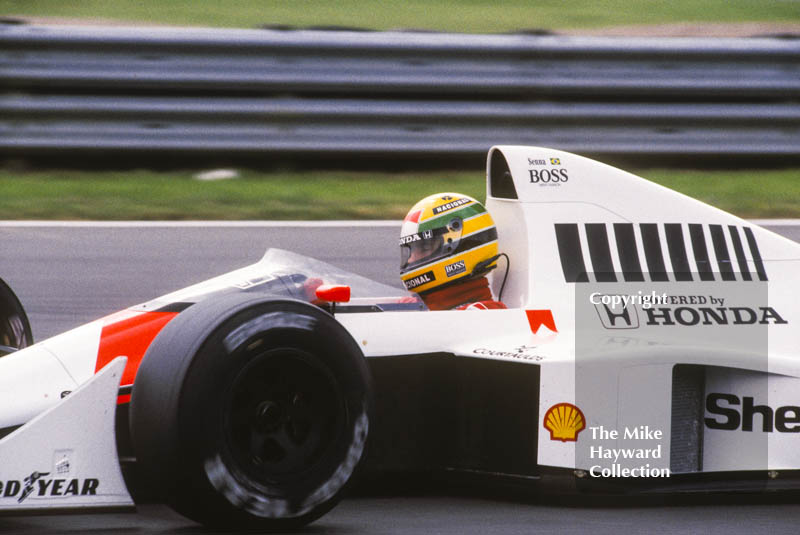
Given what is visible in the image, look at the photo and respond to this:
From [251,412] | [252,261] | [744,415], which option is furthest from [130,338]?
[252,261]

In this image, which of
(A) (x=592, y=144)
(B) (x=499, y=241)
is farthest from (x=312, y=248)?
(B) (x=499, y=241)

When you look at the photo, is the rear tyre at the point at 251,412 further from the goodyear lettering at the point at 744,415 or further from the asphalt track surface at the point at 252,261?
the goodyear lettering at the point at 744,415

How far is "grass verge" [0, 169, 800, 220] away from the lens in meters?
8.08

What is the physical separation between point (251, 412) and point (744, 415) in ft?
5.29

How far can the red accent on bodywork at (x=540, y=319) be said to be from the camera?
4098 millimetres

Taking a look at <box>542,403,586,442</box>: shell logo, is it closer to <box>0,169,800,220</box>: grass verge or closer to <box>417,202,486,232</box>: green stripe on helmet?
<box>417,202,486,232</box>: green stripe on helmet

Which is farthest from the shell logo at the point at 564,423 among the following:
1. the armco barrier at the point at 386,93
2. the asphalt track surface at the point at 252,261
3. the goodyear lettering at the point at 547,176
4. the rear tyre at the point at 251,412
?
the armco barrier at the point at 386,93

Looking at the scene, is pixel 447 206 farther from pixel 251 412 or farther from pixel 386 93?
A: pixel 386 93

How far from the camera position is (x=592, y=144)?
28.7ft

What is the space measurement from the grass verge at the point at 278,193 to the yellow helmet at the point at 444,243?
3.76 meters

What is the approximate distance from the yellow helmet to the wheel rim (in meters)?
0.96

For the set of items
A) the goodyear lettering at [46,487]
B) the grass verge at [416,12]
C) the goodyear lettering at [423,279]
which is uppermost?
the grass verge at [416,12]

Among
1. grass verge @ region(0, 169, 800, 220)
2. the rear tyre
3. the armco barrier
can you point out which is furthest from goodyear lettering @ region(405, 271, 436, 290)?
the armco barrier

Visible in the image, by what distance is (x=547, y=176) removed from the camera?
14.6ft
